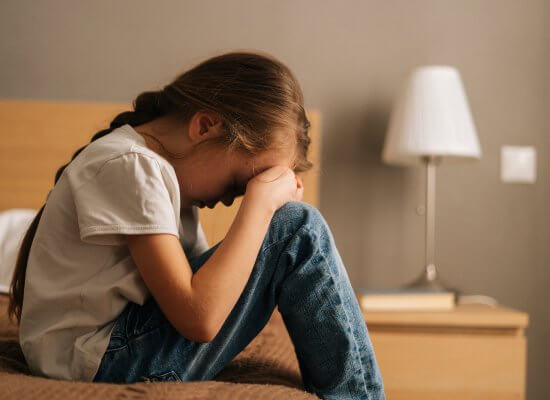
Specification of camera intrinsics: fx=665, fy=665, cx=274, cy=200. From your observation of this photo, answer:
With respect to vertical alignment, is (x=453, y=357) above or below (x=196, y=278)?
below

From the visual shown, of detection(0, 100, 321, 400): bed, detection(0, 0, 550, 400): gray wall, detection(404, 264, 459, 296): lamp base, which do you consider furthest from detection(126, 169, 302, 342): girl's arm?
detection(0, 0, 550, 400): gray wall

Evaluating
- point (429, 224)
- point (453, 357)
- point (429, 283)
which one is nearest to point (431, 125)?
point (429, 224)

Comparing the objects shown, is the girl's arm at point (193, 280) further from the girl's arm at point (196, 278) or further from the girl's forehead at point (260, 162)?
the girl's forehead at point (260, 162)

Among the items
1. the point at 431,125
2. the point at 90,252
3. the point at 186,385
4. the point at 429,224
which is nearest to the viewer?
the point at 186,385

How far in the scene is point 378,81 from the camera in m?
2.21

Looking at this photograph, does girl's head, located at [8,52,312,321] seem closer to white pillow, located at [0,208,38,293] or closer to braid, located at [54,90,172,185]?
braid, located at [54,90,172,185]

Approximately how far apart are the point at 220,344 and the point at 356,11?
61.8 inches

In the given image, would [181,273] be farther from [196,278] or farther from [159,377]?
[159,377]

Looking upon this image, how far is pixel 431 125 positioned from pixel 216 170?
3.38 feet

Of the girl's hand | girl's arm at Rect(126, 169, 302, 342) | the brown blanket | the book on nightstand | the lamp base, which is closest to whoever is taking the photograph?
the brown blanket

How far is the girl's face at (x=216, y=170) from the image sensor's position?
1.01 m

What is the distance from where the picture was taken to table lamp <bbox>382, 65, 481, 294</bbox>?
1.88 meters

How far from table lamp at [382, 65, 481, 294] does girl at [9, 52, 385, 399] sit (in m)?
0.96

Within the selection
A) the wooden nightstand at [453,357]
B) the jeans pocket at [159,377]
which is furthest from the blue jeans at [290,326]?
the wooden nightstand at [453,357]
